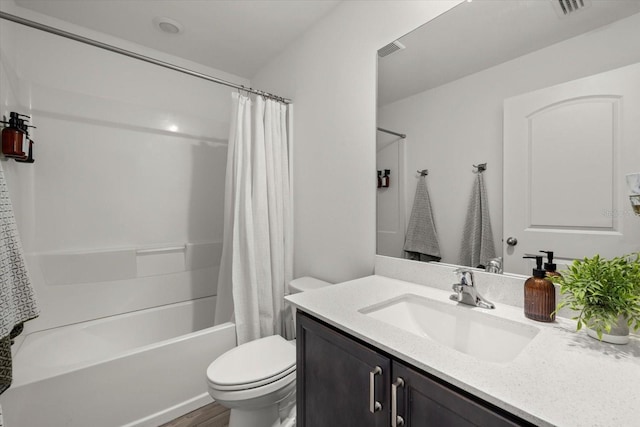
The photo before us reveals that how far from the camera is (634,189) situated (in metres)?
0.79

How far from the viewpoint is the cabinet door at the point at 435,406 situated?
0.54 metres

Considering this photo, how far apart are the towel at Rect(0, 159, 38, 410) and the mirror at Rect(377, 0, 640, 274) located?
155 cm

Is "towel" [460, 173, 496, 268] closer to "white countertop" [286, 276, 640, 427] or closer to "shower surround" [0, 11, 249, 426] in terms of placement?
"white countertop" [286, 276, 640, 427]

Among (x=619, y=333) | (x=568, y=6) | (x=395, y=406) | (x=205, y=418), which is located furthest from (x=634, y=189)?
(x=205, y=418)

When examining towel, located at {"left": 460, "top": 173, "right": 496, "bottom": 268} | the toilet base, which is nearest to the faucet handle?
towel, located at {"left": 460, "top": 173, "right": 496, "bottom": 268}

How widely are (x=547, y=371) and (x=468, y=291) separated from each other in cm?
44

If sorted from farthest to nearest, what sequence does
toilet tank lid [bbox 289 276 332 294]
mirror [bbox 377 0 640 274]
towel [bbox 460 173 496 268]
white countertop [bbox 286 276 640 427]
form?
toilet tank lid [bbox 289 276 332 294]
towel [bbox 460 173 496 268]
mirror [bbox 377 0 640 274]
white countertop [bbox 286 276 640 427]

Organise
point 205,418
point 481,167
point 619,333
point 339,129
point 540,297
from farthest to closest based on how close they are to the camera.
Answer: point 339,129, point 205,418, point 481,167, point 540,297, point 619,333

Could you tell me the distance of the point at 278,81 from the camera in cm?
230

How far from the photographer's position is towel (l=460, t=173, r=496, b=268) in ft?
3.65

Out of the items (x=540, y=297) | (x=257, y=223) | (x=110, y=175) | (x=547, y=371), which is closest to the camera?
(x=547, y=371)

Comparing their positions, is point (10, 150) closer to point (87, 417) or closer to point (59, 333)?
point (59, 333)

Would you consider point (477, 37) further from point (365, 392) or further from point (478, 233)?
point (365, 392)

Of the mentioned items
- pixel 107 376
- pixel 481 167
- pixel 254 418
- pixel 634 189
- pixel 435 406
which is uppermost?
pixel 481 167
